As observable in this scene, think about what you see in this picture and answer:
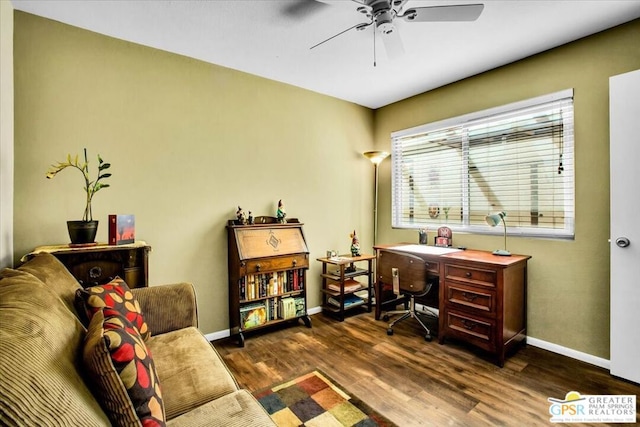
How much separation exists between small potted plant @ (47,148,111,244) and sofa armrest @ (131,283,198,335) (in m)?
0.51

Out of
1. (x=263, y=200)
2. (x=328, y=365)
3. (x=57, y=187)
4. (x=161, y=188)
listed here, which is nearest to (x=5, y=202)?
(x=57, y=187)

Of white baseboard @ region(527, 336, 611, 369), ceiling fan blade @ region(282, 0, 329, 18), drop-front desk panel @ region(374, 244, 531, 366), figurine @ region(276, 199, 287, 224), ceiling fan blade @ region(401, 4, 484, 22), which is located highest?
ceiling fan blade @ region(282, 0, 329, 18)

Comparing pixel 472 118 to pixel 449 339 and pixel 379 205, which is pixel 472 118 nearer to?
pixel 379 205

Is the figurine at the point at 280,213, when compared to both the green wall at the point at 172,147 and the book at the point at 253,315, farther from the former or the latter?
the book at the point at 253,315

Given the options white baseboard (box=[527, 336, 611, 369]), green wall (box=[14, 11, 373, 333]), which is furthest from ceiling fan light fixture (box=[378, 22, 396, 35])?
white baseboard (box=[527, 336, 611, 369])

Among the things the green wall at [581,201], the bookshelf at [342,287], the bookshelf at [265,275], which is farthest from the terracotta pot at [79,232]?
the green wall at [581,201]

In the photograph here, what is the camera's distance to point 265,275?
3.00m

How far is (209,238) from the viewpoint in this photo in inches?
114

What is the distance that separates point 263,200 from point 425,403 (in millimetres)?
2244

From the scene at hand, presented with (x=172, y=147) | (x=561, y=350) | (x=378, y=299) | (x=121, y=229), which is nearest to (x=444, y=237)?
(x=378, y=299)

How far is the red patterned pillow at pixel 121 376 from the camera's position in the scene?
833 millimetres

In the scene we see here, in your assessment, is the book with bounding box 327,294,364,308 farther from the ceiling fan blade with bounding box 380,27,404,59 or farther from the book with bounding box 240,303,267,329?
the ceiling fan blade with bounding box 380,27,404,59

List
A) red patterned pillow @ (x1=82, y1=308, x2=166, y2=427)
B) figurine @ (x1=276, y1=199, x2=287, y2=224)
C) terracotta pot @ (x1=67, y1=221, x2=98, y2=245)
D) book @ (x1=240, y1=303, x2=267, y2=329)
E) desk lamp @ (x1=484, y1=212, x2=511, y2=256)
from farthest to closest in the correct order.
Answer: figurine @ (x1=276, y1=199, x2=287, y2=224)
book @ (x1=240, y1=303, x2=267, y2=329)
desk lamp @ (x1=484, y1=212, x2=511, y2=256)
terracotta pot @ (x1=67, y1=221, x2=98, y2=245)
red patterned pillow @ (x1=82, y1=308, x2=166, y2=427)

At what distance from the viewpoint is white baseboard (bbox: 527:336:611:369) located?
7.79ft
